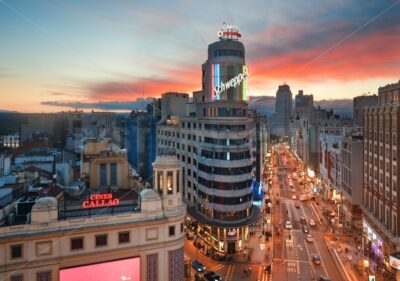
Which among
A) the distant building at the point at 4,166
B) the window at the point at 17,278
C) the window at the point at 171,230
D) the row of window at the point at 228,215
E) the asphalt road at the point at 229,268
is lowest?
the asphalt road at the point at 229,268

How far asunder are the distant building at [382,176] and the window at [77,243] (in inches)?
1499

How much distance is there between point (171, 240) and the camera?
111 feet

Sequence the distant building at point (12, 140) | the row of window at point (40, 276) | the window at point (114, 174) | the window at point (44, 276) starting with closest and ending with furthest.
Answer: the row of window at point (40, 276)
the window at point (44, 276)
the window at point (114, 174)
the distant building at point (12, 140)

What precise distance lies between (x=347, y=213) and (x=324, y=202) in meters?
24.0

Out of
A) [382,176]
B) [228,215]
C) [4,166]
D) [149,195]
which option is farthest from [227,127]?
[4,166]

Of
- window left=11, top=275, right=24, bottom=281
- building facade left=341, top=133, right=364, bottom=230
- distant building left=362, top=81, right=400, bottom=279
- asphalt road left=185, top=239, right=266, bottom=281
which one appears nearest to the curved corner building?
asphalt road left=185, top=239, right=266, bottom=281

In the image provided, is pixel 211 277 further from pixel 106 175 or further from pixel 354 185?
pixel 354 185

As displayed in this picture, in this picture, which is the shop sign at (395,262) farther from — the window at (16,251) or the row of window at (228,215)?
the window at (16,251)

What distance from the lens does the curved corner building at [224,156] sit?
55750 mm

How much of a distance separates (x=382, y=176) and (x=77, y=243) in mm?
45405

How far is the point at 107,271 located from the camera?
31.1 m

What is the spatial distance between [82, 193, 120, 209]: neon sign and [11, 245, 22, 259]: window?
6181 mm

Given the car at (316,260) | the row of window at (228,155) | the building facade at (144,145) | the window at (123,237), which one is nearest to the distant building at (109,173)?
the window at (123,237)

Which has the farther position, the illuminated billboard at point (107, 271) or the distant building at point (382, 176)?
the distant building at point (382, 176)
